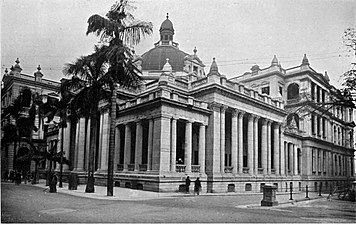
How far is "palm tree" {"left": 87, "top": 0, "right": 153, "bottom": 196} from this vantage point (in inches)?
906

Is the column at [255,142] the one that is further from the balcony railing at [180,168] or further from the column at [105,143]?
the column at [105,143]

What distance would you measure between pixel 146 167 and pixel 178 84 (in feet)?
34.1

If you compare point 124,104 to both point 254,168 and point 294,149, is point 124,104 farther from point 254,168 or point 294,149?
point 294,149

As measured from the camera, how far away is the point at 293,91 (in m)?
51.9

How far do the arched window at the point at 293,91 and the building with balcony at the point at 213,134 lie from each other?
143mm

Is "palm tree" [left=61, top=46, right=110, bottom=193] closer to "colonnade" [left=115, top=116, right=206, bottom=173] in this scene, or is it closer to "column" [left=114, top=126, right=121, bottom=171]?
"colonnade" [left=115, top=116, right=206, bottom=173]

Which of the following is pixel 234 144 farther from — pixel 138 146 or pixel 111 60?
pixel 111 60

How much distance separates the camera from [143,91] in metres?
40.3

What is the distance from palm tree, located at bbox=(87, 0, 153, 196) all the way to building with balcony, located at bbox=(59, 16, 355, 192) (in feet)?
18.0

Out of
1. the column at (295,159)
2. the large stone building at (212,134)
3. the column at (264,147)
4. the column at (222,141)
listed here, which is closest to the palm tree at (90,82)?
the large stone building at (212,134)

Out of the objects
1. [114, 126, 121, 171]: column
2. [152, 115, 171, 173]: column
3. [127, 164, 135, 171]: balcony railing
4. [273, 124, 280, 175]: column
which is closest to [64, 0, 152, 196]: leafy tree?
[152, 115, 171, 173]: column

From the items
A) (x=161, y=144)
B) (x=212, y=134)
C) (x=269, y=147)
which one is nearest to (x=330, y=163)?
(x=269, y=147)

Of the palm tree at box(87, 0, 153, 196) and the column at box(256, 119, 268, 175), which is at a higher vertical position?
the palm tree at box(87, 0, 153, 196)

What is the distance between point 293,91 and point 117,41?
3466cm
